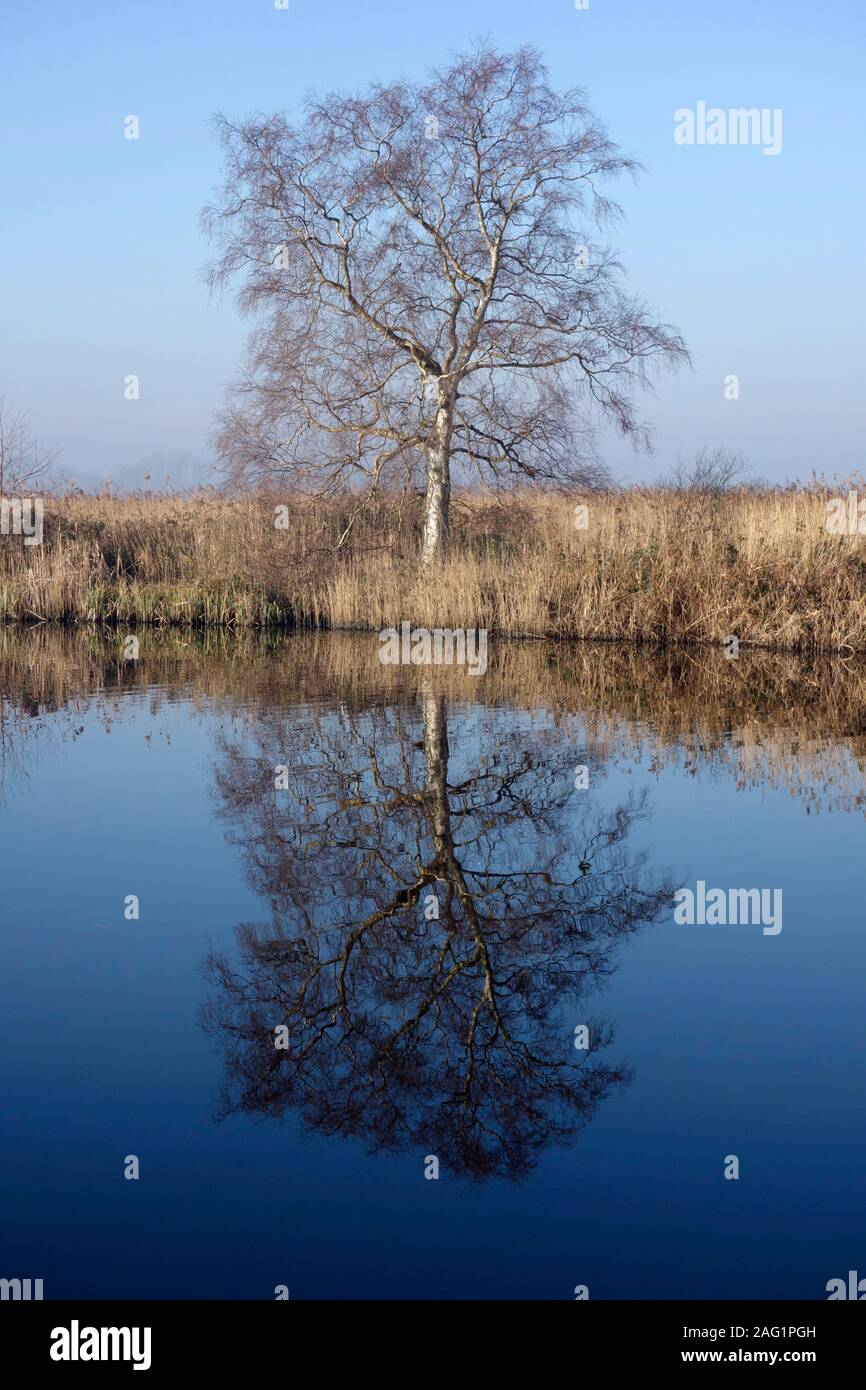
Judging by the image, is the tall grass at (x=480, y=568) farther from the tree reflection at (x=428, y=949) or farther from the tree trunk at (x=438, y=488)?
the tree reflection at (x=428, y=949)

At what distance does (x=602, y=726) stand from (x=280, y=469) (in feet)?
43.2

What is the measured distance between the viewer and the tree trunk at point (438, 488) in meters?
24.9

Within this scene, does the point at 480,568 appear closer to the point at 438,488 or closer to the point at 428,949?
the point at 438,488

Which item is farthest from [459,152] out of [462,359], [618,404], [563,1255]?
[563,1255]

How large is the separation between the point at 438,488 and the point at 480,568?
3749 millimetres

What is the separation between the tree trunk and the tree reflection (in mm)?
14635

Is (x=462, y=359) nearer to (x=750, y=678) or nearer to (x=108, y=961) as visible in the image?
(x=750, y=678)

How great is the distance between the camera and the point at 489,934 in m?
6.68

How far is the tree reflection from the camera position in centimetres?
490

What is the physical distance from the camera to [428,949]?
21.1 ft
